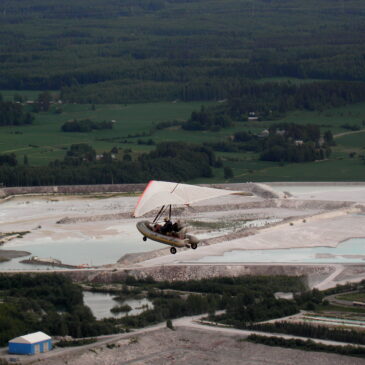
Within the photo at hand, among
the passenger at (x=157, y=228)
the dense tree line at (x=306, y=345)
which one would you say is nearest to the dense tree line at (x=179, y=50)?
the dense tree line at (x=306, y=345)

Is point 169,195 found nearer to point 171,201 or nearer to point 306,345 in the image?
point 171,201

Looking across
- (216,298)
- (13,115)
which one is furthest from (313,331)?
(13,115)

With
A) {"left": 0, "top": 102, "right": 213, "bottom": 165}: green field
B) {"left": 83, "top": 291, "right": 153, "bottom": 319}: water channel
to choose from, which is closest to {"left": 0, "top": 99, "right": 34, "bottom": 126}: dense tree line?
{"left": 0, "top": 102, "right": 213, "bottom": 165}: green field

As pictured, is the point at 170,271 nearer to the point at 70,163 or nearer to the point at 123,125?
the point at 70,163

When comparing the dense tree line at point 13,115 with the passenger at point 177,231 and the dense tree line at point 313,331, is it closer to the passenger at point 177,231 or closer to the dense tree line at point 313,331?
the dense tree line at point 313,331

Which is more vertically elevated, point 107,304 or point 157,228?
point 157,228
